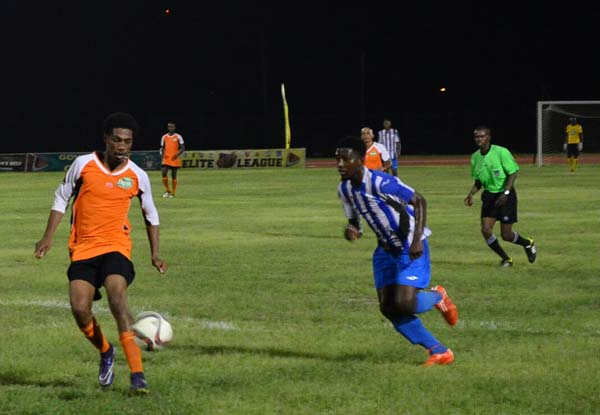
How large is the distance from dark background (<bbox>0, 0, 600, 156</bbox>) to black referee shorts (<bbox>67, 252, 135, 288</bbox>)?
4685cm

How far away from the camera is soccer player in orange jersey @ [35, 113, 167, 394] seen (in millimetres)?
7371

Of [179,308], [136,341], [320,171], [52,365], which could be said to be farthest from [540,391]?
[320,171]

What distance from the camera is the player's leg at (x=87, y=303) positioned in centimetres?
739

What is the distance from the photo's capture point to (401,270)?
338 inches

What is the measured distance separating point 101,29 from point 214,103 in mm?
6924

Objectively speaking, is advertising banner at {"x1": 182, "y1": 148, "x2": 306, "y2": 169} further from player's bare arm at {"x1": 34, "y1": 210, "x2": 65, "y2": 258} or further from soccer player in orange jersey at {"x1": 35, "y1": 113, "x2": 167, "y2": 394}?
soccer player in orange jersey at {"x1": 35, "y1": 113, "x2": 167, "y2": 394}

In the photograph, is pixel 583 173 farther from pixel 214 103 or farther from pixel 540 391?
pixel 540 391

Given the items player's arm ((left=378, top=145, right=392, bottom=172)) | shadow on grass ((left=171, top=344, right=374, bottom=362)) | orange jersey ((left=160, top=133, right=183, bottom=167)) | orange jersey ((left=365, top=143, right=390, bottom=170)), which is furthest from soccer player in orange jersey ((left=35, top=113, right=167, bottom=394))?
orange jersey ((left=160, top=133, right=183, bottom=167))

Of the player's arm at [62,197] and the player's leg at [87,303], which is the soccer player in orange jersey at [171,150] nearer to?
the player's arm at [62,197]

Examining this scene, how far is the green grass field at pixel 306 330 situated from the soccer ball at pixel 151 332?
220 millimetres

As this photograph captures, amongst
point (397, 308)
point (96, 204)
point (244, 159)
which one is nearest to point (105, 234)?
point (96, 204)

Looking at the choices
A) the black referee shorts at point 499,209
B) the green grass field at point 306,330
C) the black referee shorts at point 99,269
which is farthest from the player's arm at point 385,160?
the black referee shorts at point 99,269

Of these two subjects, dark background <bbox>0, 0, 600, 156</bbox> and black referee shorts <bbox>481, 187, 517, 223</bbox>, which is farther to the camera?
dark background <bbox>0, 0, 600, 156</bbox>

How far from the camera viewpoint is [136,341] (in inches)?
319
